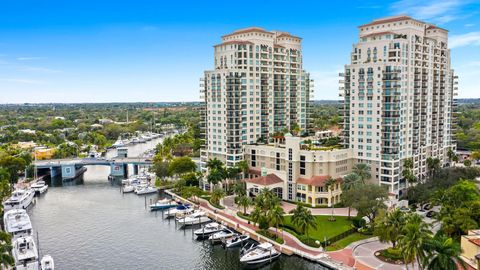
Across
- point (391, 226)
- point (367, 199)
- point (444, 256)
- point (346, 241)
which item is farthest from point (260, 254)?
point (444, 256)

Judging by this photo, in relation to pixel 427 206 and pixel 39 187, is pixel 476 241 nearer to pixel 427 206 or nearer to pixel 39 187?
pixel 427 206

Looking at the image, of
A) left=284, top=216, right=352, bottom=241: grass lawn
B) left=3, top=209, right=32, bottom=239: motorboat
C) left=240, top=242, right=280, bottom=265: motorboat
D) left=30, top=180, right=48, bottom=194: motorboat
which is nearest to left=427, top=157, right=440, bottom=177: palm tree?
left=284, top=216, right=352, bottom=241: grass lawn

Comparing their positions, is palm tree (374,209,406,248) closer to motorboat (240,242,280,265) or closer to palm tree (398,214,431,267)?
palm tree (398,214,431,267)

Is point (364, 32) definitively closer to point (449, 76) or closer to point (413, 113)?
point (413, 113)

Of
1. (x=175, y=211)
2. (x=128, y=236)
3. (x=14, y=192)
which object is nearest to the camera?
(x=128, y=236)

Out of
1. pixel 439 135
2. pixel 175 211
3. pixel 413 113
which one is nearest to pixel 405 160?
pixel 413 113

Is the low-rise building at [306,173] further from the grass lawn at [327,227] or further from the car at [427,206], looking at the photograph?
the car at [427,206]
